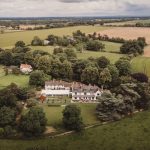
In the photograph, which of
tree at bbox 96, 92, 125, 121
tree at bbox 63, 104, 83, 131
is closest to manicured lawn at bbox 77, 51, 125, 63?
tree at bbox 96, 92, 125, 121

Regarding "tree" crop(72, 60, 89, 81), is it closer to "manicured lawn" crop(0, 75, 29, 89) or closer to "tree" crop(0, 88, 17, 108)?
"manicured lawn" crop(0, 75, 29, 89)

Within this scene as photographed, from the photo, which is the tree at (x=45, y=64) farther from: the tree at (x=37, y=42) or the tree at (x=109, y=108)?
the tree at (x=37, y=42)

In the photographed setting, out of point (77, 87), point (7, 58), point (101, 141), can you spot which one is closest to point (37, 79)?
point (77, 87)

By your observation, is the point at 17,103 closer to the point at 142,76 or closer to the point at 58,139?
the point at 58,139

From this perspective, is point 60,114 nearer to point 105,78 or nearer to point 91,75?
point 105,78

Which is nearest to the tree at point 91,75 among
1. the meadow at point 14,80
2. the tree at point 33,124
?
the meadow at point 14,80

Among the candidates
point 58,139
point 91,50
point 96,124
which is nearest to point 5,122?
point 58,139
